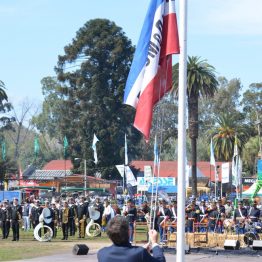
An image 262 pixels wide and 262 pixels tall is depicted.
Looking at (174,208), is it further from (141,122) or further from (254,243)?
(141,122)

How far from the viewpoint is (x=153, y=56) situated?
11.5 m

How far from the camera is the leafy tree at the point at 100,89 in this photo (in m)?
83.1

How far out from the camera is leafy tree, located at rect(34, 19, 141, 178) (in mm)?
83062

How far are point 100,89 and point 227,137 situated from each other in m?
20.2

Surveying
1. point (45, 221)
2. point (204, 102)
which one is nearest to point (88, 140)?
point (204, 102)

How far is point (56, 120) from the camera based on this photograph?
13300cm

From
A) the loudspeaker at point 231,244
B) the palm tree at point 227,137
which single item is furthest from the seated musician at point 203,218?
the palm tree at point 227,137

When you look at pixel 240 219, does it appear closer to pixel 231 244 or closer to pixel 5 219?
pixel 231 244

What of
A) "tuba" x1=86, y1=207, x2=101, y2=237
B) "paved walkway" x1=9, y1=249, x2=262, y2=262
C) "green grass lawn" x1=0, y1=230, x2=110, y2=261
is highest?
"tuba" x1=86, y1=207, x2=101, y2=237

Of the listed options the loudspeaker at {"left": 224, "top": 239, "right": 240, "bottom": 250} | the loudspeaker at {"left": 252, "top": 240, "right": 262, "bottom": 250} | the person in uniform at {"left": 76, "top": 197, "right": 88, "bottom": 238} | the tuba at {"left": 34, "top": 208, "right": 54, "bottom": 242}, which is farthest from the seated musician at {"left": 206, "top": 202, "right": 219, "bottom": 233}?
the loudspeaker at {"left": 252, "top": 240, "right": 262, "bottom": 250}

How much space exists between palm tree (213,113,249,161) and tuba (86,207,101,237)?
61719 mm

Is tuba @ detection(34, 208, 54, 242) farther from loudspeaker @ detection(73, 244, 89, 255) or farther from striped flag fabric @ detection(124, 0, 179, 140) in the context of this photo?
striped flag fabric @ detection(124, 0, 179, 140)

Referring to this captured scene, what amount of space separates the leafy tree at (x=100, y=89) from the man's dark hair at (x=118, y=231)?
251 feet

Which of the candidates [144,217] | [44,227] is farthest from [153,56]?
[144,217]
